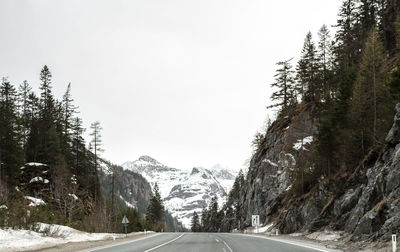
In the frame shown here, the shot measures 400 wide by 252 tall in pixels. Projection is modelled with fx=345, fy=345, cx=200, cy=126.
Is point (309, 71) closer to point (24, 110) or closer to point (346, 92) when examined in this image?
point (346, 92)

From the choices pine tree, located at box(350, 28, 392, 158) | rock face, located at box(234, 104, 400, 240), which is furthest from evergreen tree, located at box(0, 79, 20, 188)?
pine tree, located at box(350, 28, 392, 158)

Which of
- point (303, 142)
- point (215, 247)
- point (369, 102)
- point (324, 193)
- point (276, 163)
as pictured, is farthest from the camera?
point (276, 163)

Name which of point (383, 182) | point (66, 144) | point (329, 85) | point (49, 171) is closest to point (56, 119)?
point (66, 144)

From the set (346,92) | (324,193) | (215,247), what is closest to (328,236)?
(215,247)

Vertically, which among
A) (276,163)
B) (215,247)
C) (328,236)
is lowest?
(328,236)

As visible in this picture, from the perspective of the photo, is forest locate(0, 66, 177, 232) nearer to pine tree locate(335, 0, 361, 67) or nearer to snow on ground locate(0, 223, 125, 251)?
snow on ground locate(0, 223, 125, 251)

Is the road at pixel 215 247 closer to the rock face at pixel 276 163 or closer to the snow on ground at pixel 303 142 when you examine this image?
the rock face at pixel 276 163

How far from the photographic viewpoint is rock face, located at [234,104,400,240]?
55.6ft

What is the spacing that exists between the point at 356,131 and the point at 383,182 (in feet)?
31.9

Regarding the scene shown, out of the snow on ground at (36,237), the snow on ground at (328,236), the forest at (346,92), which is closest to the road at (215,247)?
the snow on ground at (328,236)

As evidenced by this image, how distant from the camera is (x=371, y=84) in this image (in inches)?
1094

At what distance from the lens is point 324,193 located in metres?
32.5

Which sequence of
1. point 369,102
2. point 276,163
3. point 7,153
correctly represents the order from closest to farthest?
point 369,102
point 7,153
point 276,163

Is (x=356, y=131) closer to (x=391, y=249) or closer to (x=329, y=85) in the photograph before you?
(x=391, y=249)
